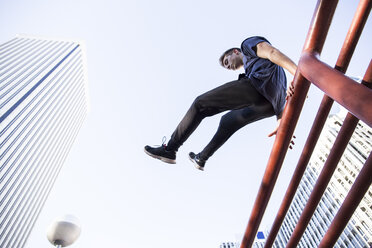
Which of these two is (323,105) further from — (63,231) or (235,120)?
(63,231)

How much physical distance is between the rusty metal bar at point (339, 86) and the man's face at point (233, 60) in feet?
6.38

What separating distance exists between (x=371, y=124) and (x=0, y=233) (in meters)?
67.4

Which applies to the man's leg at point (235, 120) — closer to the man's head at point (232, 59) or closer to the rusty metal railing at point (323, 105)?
the man's head at point (232, 59)

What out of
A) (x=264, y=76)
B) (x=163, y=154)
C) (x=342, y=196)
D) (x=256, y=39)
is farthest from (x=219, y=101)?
(x=342, y=196)

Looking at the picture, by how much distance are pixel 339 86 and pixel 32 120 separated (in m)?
69.5

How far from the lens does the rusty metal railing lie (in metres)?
0.87

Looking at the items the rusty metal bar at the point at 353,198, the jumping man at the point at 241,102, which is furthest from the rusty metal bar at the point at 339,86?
the jumping man at the point at 241,102

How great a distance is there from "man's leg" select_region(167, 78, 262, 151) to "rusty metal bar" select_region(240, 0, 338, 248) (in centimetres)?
107

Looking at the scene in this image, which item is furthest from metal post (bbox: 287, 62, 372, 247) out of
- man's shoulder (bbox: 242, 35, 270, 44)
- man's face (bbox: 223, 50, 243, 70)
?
man's face (bbox: 223, 50, 243, 70)

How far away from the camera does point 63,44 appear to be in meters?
77.7

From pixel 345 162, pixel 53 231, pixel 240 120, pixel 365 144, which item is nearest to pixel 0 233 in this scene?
pixel 53 231

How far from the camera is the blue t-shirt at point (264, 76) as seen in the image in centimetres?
252

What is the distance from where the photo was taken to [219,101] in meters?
2.42

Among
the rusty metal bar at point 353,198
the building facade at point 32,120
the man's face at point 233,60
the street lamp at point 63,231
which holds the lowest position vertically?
the rusty metal bar at point 353,198
